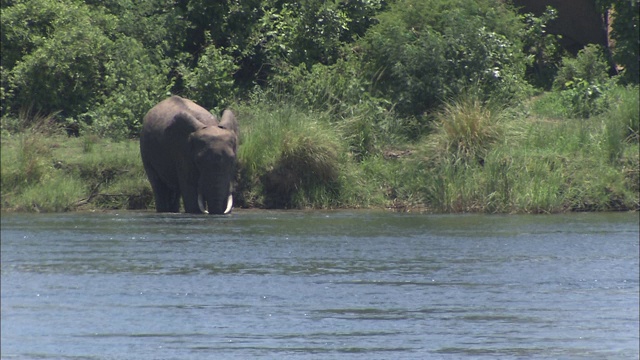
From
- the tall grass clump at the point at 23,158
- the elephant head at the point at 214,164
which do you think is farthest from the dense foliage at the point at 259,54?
the elephant head at the point at 214,164

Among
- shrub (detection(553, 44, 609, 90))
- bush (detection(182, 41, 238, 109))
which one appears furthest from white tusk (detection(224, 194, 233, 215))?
shrub (detection(553, 44, 609, 90))

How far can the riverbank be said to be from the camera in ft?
61.3

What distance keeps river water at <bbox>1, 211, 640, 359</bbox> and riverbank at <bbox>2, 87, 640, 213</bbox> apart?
836 mm

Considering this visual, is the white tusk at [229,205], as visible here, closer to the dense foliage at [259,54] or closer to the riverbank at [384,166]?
the riverbank at [384,166]

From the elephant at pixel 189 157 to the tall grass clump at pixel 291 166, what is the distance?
675 mm

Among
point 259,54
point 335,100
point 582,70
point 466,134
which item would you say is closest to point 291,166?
point 335,100

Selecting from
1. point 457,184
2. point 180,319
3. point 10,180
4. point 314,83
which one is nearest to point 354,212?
point 457,184

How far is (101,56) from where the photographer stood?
2191 centimetres

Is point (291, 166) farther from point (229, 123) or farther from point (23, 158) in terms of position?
point (23, 158)

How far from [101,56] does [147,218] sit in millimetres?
4907

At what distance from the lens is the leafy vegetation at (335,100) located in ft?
62.2

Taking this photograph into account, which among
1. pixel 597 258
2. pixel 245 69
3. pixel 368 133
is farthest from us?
pixel 245 69

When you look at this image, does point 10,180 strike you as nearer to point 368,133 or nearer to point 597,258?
point 368,133

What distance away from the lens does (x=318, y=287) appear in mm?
12273
